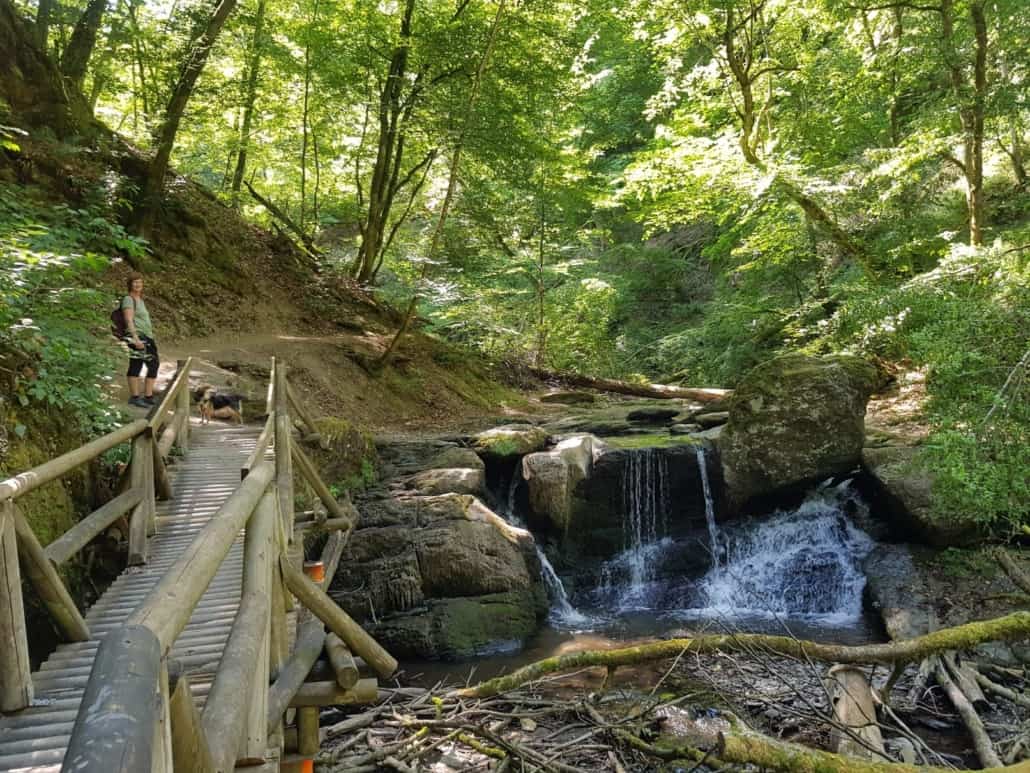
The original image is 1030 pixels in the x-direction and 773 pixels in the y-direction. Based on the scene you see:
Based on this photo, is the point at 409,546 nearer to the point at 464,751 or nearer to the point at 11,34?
the point at 464,751

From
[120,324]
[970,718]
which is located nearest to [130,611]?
[120,324]

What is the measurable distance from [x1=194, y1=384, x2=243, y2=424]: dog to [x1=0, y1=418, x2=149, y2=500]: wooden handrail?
498 cm

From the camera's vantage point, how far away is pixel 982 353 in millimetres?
7125

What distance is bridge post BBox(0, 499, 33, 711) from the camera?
9.71 feet

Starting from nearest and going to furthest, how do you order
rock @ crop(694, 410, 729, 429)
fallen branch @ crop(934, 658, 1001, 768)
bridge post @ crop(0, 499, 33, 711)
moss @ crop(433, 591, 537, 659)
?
bridge post @ crop(0, 499, 33, 711) → fallen branch @ crop(934, 658, 1001, 768) → moss @ crop(433, 591, 537, 659) → rock @ crop(694, 410, 729, 429)

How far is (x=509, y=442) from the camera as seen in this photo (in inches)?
468

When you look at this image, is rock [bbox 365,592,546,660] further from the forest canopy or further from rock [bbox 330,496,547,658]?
the forest canopy

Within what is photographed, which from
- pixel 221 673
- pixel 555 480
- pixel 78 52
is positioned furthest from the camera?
pixel 78 52

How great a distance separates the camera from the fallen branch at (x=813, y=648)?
15.3 feet

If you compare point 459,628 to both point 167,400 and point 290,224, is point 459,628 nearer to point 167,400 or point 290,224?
point 167,400

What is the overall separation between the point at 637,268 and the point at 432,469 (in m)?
16.1

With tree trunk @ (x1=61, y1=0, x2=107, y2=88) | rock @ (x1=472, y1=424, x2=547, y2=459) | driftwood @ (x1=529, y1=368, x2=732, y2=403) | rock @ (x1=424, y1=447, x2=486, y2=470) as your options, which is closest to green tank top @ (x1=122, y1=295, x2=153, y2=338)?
rock @ (x1=424, y1=447, x2=486, y2=470)

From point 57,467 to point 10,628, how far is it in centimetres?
103

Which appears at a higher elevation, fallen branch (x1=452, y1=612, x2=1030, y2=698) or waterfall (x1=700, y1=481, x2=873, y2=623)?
fallen branch (x1=452, y1=612, x2=1030, y2=698)
